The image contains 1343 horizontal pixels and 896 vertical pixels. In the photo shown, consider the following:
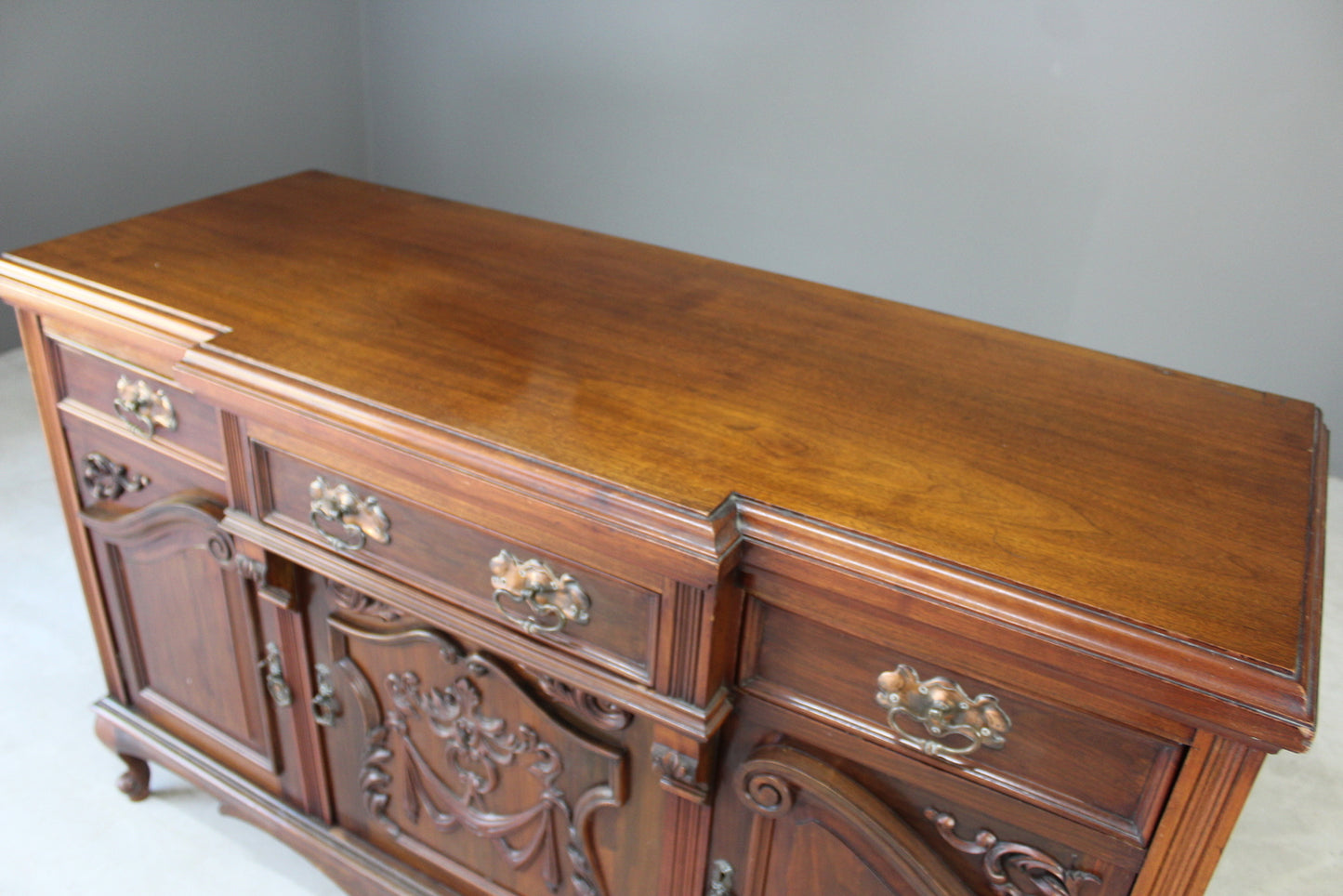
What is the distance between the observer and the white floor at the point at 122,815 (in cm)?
149

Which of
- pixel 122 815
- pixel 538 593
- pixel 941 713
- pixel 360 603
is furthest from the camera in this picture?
pixel 122 815

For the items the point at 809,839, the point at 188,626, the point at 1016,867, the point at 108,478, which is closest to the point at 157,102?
the point at 108,478

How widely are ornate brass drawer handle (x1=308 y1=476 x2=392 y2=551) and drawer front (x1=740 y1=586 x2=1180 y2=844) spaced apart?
0.39 metres

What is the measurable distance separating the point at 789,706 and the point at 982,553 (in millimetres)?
230

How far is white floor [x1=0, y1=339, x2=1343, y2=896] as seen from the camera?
4.89 ft

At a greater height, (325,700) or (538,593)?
(538,593)

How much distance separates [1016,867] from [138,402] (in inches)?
41.5

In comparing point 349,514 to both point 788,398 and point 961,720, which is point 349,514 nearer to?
point 788,398

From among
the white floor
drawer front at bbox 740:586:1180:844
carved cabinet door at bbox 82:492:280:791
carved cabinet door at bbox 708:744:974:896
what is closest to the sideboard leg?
the white floor

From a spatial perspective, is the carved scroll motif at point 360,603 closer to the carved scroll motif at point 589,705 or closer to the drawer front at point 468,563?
the drawer front at point 468,563

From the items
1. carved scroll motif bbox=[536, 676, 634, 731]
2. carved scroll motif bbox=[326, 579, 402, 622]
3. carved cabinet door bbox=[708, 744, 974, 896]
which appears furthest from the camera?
carved scroll motif bbox=[326, 579, 402, 622]

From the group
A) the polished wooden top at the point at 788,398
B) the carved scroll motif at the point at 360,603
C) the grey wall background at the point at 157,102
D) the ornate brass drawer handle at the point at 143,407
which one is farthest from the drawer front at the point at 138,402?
the grey wall background at the point at 157,102

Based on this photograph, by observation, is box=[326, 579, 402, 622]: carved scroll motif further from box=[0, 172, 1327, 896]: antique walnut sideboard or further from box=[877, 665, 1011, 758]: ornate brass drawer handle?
box=[877, 665, 1011, 758]: ornate brass drawer handle

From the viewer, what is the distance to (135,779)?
1588mm
